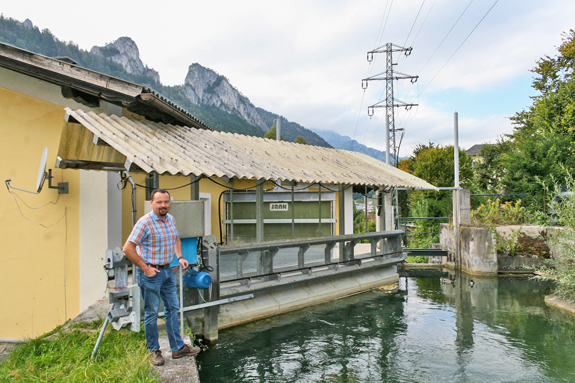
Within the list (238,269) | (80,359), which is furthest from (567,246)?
(80,359)

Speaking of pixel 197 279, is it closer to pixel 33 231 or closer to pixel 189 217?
pixel 189 217

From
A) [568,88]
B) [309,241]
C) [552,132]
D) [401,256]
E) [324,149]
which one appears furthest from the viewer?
[568,88]

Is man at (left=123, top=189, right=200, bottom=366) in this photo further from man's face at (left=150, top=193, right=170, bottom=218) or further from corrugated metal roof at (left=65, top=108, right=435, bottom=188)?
corrugated metal roof at (left=65, top=108, right=435, bottom=188)

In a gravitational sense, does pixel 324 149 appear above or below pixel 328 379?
above

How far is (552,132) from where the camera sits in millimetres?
19406

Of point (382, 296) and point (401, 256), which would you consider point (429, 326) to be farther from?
point (401, 256)

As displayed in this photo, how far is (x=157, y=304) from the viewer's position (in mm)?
4484

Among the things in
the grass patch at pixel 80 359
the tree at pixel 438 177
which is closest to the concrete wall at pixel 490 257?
the tree at pixel 438 177

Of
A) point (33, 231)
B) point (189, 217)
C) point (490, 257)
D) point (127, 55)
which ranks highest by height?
point (127, 55)

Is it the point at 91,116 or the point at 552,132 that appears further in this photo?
the point at 552,132

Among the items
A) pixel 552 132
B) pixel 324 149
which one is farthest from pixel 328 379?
pixel 552 132

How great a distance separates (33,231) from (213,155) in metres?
3.26

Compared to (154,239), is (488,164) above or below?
above

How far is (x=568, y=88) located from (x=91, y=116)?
2312 centimetres
